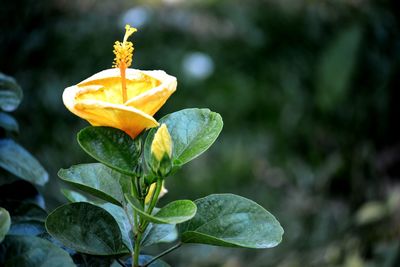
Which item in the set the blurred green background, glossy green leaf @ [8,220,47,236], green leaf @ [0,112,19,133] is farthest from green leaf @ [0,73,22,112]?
the blurred green background

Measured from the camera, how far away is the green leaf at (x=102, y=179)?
0.37 metres

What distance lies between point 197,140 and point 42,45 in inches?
85.0

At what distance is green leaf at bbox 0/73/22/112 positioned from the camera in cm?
50

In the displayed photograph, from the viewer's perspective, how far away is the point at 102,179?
0.39 m

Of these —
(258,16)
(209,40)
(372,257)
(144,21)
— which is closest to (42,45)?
(144,21)

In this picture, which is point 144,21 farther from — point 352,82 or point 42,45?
point 352,82

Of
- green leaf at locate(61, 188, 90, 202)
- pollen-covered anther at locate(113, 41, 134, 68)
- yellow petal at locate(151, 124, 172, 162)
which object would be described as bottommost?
green leaf at locate(61, 188, 90, 202)

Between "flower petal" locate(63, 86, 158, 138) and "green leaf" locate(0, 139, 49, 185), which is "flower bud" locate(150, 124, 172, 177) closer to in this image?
"flower petal" locate(63, 86, 158, 138)

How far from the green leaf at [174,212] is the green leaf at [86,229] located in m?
0.03

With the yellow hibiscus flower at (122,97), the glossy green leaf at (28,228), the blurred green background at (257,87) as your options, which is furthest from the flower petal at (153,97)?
the blurred green background at (257,87)

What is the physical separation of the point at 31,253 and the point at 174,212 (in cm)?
8

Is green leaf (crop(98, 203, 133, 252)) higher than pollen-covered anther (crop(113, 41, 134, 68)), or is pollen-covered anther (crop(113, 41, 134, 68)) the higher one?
pollen-covered anther (crop(113, 41, 134, 68))

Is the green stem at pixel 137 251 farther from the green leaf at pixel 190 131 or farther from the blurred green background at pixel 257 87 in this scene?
the blurred green background at pixel 257 87

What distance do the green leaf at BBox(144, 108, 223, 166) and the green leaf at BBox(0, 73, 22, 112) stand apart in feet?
0.53
